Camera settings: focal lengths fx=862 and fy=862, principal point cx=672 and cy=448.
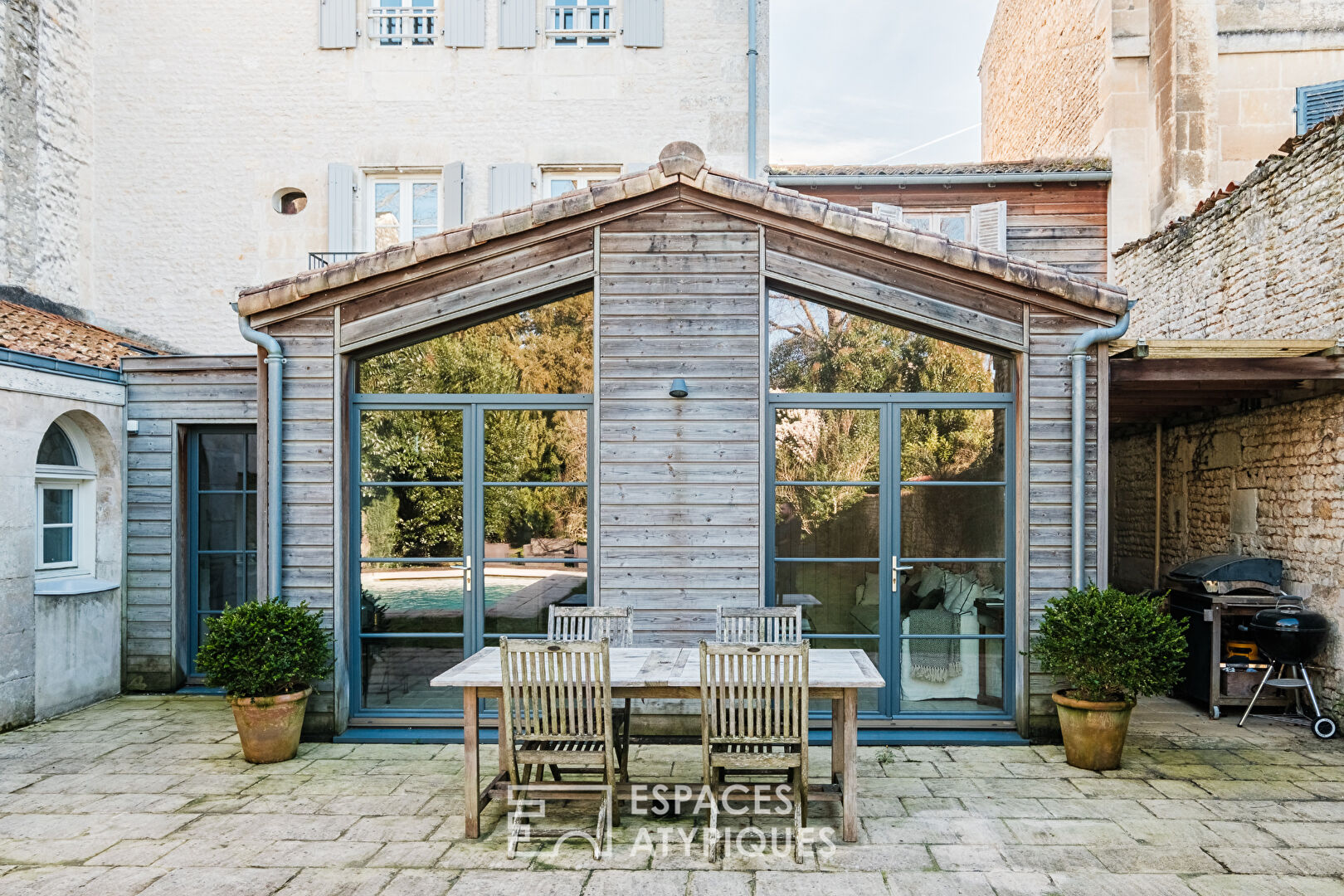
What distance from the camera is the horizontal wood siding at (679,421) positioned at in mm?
5648

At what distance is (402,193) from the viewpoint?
983cm

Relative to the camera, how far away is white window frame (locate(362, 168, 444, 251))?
9.77m

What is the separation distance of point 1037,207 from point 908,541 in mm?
5477

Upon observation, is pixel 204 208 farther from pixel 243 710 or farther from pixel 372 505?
pixel 243 710

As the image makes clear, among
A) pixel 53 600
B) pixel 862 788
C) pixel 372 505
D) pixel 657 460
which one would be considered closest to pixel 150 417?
pixel 53 600

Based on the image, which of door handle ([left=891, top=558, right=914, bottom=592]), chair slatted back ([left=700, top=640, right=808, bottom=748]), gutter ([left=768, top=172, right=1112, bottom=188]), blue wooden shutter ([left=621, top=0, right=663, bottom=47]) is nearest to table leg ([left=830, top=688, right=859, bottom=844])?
chair slatted back ([left=700, top=640, right=808, bottom=748])

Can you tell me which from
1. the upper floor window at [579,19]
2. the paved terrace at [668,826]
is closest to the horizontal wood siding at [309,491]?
the paved terrace at [668,826]

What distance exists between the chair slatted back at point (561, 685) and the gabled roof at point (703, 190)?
2.82 metres

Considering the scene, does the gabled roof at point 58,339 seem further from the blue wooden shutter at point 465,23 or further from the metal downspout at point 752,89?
the metal downspout at point 752,89

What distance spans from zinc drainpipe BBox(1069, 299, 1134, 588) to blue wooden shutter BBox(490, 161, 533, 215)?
620 cm

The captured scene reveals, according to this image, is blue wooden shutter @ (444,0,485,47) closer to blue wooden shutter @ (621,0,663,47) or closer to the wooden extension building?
blue wooden shutter @ (621,0,663,47)

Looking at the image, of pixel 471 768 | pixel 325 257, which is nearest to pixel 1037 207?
pixel 325 257

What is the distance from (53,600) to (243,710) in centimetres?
234

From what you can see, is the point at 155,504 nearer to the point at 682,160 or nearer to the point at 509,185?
the point at 509,185
